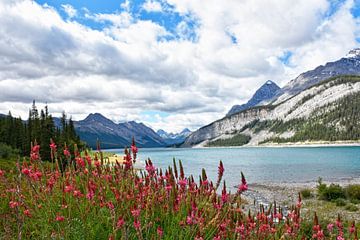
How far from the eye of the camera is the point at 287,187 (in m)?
45.7

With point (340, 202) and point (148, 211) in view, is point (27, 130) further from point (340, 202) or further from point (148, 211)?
point (148, 211)

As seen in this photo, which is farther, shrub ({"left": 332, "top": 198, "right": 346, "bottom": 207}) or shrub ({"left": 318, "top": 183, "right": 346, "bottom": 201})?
shrub ({"left": 318, "top": 183, "right": 346, "bottom": 201})

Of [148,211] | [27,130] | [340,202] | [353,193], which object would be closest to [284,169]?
[353,193]

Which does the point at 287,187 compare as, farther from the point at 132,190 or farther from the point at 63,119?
the point at 63,119

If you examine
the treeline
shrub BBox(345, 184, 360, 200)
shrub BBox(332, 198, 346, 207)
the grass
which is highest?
the treeline

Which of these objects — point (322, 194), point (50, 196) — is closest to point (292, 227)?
point (50, 196)

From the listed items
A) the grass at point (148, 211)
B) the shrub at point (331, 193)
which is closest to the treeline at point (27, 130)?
the shrub at point (331, 193)

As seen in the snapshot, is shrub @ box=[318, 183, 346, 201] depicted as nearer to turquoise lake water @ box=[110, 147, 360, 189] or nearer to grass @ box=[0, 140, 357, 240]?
turquoise lake water @ box=[110, 147, 360, 189]

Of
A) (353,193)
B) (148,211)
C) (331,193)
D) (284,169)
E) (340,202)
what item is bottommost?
(284,169)

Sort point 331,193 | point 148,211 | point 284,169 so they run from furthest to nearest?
point 284,169 < point 331,193 < point 148,211

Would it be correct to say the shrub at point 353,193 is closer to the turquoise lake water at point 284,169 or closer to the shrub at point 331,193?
the shrub at point 331,193

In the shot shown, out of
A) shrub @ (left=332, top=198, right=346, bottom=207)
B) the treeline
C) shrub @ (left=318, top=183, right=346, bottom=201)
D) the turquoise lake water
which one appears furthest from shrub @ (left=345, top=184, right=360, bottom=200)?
the treeline

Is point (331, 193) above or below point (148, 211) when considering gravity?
below

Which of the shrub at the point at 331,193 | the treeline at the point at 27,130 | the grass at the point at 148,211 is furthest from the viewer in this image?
the treeline at the point at 27,130
